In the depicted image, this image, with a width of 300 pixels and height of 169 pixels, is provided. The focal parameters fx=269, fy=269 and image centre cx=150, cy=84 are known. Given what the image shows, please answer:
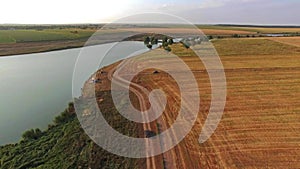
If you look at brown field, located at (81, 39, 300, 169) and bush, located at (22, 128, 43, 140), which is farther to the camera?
bush, located at (22, 128, 43, 140)

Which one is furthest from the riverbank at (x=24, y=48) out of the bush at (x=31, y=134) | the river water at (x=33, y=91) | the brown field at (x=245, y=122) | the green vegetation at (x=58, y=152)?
the green vegetation at (x=58, y=152)

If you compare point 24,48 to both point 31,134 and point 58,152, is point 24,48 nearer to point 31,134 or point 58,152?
point 31,134

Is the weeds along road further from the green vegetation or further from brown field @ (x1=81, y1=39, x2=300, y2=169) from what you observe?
the green vegetation

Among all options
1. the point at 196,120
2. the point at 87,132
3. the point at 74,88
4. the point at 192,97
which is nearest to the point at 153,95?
the point at 192,97

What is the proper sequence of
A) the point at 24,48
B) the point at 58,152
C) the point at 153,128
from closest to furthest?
the point at 58,152 < the point at 153,128 < the point at 24,48

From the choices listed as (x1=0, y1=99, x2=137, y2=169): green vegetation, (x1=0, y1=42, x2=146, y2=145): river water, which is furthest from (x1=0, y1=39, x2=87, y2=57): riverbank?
(x1=0, y1=99, x2=137, y2=169): green vegetation

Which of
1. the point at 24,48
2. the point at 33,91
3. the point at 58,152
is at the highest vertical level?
the point at 24,48

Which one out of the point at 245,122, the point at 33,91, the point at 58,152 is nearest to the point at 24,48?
the point at 33,91

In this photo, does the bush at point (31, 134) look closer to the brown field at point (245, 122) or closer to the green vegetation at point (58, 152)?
the green vegetation at point (58, 152)
